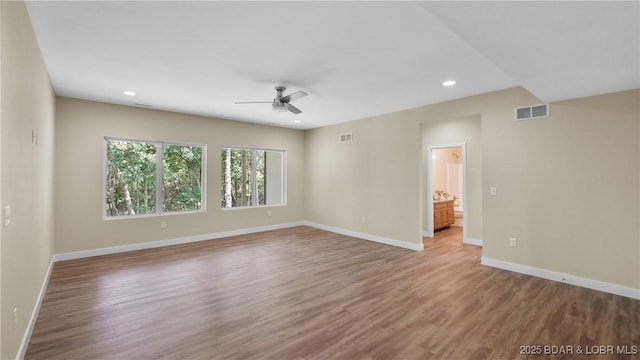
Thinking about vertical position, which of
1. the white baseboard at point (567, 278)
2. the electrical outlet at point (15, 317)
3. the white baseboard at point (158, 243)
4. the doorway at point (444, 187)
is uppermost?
the doorway at point (444, 187)

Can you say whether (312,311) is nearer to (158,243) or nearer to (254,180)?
(158,243)

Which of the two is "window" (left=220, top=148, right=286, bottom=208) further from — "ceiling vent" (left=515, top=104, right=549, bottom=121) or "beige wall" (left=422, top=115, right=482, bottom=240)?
"ceiling vent" (left=515, top=104, right=549, bottom=121)

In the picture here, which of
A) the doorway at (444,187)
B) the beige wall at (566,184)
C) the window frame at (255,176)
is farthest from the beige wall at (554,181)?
the window frame at (255,176)

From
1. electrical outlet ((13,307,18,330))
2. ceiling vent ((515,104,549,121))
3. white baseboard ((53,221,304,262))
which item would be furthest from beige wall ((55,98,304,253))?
ceiling vent ((515,104,549,121))

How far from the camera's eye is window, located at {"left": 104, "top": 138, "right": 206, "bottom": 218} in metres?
5.28

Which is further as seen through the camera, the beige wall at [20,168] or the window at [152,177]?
→ the window at [152,177]

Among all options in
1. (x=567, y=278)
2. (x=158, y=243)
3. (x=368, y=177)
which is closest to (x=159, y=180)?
(x=158, y=243)

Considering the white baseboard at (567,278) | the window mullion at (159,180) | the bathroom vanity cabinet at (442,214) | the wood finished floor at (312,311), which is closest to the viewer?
the wood finished floor at (312,311)

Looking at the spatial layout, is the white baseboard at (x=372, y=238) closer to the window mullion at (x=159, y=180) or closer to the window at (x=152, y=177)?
the window at (x=152, y=177)

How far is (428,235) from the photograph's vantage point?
641 centimetres

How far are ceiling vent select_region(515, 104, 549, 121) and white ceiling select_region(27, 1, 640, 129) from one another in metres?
0.17

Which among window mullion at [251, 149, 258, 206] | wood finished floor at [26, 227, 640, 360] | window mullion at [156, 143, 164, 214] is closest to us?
wood finished floor at [26, 227, 640, 360]

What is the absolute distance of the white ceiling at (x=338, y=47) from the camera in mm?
1909

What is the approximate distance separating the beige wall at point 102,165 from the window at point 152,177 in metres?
0.19
